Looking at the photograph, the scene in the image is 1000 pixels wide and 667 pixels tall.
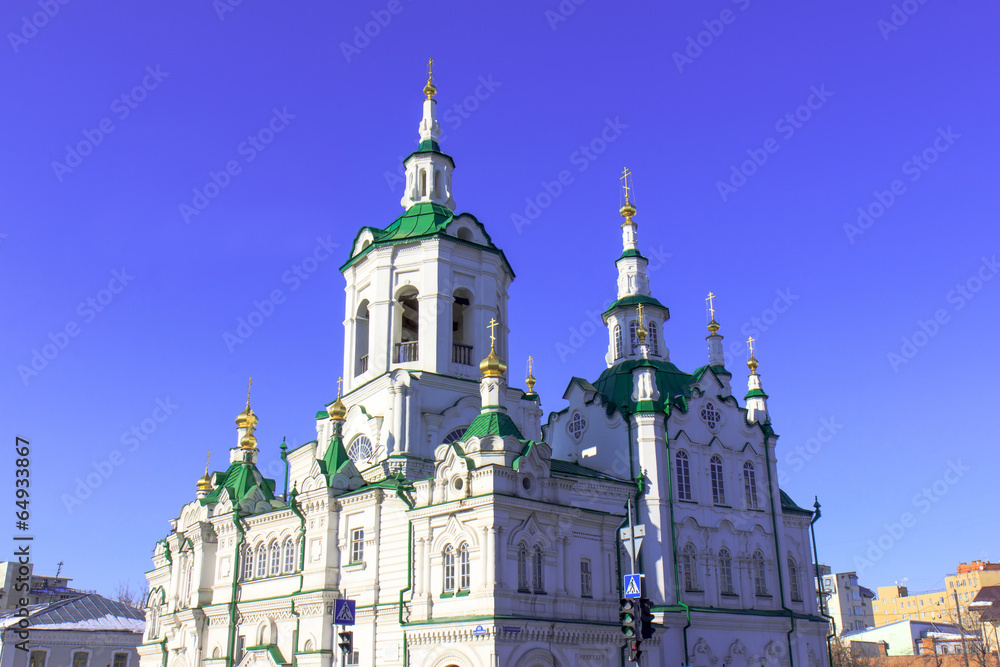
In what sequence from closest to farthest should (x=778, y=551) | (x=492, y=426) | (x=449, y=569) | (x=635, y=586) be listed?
(x=635, y=586) → (x=449, y=569) → (x=492, y=426) → (x=778, y=551)

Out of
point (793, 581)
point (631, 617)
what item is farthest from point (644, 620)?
point (793, 581)

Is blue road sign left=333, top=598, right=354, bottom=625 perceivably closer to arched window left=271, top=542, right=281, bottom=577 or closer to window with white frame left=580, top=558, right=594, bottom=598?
window with white frame left=580, top=558, right=594, bottom=598

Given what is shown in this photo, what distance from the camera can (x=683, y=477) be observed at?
101 feet

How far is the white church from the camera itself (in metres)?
23.5

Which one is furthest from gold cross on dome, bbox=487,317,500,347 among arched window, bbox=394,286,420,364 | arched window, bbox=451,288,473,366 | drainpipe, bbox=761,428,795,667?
drainpipe, bbox=761,428,795,667

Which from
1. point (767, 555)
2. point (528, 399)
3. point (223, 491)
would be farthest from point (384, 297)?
point (767, 555)

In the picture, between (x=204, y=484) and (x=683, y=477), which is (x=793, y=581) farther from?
(x=204, y=484)

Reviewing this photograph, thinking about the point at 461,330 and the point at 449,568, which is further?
the point at 461,330

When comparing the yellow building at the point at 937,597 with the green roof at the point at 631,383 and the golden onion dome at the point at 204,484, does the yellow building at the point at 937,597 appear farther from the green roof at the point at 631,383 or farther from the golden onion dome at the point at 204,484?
the golden onion dome at the point at 204,484

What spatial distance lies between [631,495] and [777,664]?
7.72 metres

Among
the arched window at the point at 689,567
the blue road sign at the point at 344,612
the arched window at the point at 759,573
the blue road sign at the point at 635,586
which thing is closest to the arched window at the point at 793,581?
the arched window at the point at 759,573

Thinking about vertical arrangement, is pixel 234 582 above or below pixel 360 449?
below

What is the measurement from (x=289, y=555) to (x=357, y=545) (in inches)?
126

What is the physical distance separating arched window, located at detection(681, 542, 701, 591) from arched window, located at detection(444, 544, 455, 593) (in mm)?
9388
